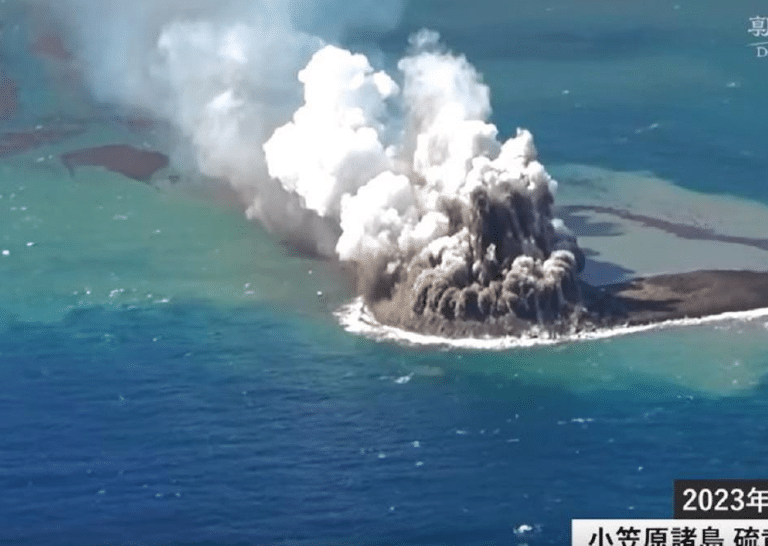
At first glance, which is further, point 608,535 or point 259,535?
point 259,535

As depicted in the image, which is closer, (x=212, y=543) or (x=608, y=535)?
(x=608, y=535)

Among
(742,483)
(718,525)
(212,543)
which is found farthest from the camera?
(212,543)

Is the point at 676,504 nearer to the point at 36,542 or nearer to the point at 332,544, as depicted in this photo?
the point at 332,544

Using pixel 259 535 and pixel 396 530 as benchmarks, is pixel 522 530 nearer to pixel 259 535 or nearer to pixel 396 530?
pixel 396 530

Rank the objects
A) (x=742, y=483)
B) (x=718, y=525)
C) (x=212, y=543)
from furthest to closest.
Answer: (x=212, y=543) < (x=742, y=483) < (x=718, y=525)

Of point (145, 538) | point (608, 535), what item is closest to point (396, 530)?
point (145, 538)

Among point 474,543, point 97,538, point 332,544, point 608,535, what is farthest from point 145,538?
point 608,535

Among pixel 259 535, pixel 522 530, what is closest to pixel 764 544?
pixel 522 530

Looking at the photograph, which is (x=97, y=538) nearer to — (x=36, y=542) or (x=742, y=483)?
(x=36, y=542)
